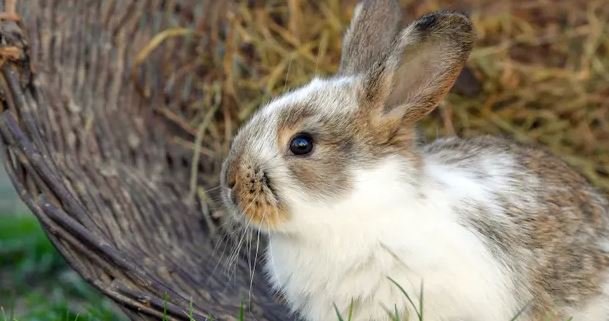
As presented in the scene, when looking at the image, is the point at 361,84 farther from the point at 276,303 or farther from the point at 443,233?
the point at 276,303

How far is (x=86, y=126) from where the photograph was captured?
3828 mm

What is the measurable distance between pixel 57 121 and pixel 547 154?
1.81 m

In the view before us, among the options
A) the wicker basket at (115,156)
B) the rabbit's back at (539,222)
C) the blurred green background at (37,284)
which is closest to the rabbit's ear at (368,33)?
the rabbit's back at (539,222)

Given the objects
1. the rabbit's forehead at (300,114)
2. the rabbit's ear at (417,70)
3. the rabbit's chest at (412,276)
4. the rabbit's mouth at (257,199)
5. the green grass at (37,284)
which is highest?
the rabbit's ear at (417,70)

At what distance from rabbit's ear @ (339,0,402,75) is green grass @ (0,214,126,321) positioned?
1265 millimetres

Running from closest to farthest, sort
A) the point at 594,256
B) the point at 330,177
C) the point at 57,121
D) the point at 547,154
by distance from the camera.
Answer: the point at 330,177 < the point at 594,256 < the point at 547,154 < the point at 57,121

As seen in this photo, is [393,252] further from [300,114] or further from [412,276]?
[300,114]

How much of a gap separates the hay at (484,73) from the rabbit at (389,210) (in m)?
1.35

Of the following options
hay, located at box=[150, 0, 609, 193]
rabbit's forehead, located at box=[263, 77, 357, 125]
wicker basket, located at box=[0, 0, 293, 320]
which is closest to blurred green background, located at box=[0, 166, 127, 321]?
wicker basket, located at box=[0, 0, 293, 320]

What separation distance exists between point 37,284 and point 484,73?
7.53 feet

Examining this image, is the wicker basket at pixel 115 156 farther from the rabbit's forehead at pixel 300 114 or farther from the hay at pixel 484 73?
the rabbit's forehead at pixel 300 114

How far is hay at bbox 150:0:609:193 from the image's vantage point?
4392 mm

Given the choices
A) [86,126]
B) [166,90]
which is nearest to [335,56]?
[166,90]

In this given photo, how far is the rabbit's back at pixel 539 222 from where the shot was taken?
297 cm
